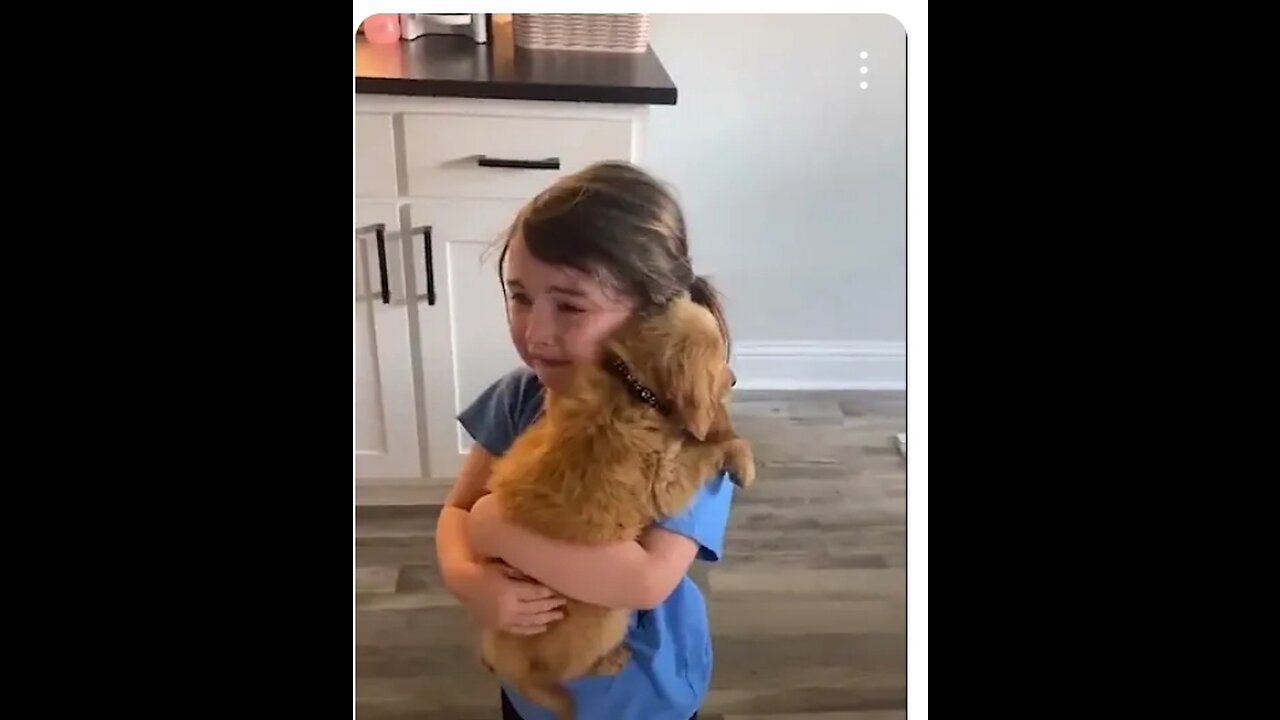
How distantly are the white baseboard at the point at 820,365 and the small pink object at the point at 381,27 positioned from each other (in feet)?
1.22

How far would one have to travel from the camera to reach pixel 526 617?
0.87 m

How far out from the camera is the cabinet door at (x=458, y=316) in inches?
34.4

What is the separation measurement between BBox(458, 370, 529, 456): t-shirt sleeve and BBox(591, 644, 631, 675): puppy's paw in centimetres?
18

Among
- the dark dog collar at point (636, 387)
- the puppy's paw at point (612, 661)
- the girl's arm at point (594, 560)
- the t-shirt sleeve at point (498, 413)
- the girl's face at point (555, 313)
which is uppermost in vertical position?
the girl's face at point (555, 313)

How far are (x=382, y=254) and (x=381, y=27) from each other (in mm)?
178

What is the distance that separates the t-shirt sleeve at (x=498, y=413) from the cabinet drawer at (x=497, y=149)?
147mm

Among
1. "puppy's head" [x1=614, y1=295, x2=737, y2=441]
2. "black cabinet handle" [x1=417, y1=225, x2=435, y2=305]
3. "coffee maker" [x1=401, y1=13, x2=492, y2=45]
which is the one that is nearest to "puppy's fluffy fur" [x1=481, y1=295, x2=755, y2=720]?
"puppy's head" [x1=614, y1=295, x2=737, y2=441]

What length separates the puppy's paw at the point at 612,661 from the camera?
2.88 feet

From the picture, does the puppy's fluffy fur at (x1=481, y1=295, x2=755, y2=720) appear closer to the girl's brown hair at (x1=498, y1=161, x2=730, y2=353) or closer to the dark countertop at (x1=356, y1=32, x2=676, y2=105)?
the girl's brown hair at (x1=498, y1=161, x2=730, y2=353)

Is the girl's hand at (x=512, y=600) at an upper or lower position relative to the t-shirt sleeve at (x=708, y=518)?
lower

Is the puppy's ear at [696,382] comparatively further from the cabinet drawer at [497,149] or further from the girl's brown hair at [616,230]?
the cabinet drawer at [497,149]

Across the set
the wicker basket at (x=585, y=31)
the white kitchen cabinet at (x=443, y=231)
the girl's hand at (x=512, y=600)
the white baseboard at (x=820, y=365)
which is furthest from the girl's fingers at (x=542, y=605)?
the wicker basket at (x=585, y=31)
